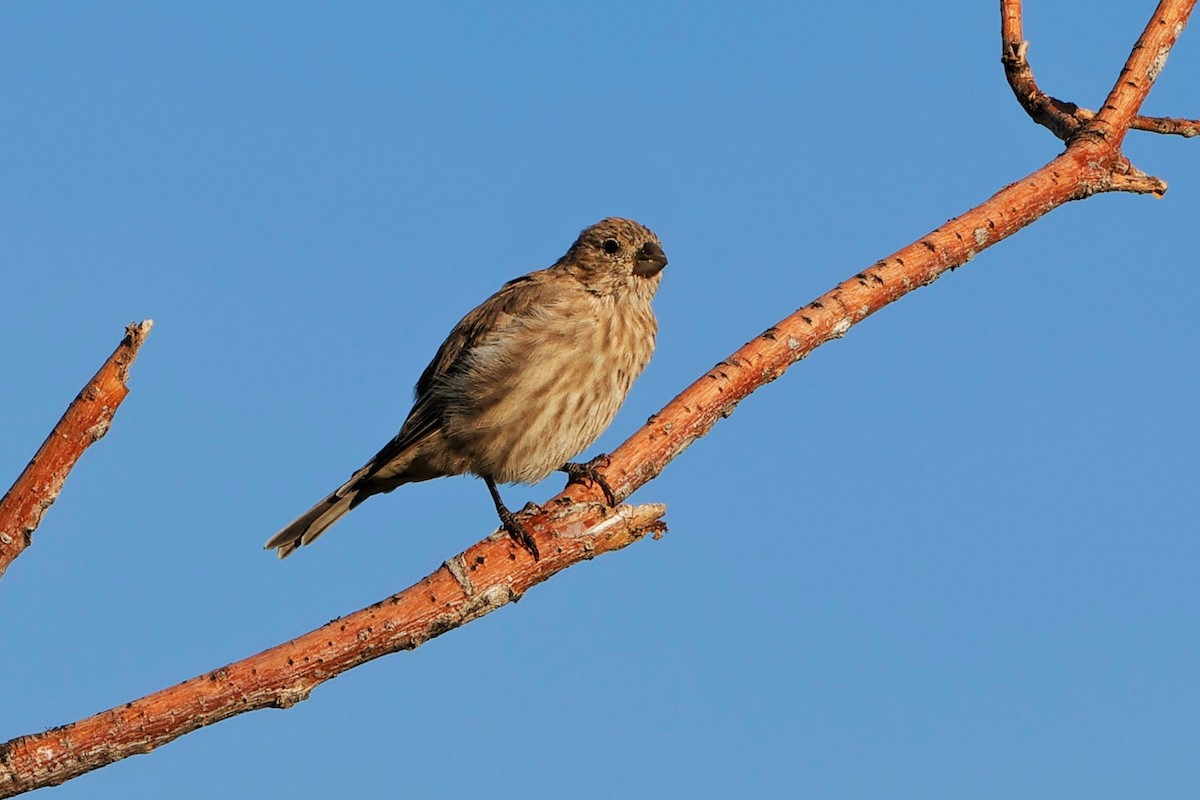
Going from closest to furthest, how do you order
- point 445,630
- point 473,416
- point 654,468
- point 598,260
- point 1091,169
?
point 445,630
point 654,468
point 1091,169
point 473,416
point 598,260

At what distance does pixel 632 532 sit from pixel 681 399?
0.87m

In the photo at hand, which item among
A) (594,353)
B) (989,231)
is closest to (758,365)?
(989,231)

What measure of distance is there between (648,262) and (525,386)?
4.42 feet

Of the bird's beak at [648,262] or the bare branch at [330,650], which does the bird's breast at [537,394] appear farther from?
the bare branch at [330,650]

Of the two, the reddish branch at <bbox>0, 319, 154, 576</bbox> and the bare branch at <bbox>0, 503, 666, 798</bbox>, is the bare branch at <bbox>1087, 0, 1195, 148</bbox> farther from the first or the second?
the reddish branch at <bbox>0, 319, 154, 576</bbox>

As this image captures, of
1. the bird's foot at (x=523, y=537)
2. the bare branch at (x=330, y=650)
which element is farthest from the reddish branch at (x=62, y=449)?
the bird's foot at (x=523, y=537)

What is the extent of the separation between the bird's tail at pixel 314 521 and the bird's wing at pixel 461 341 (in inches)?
8.5

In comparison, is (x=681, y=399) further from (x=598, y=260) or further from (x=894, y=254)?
(x=598, y=260)

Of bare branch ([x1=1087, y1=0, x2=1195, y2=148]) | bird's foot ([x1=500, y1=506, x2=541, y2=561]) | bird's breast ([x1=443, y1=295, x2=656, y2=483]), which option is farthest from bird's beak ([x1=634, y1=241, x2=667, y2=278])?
bird's foot ([x1=500, y1=506, x2=541, y2=561])

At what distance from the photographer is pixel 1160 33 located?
23.2 ft

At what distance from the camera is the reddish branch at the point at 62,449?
5.04 meters

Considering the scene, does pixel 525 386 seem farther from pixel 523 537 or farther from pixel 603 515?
pixel 523 537

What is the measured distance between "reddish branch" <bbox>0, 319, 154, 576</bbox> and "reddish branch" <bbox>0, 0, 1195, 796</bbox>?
0.77m

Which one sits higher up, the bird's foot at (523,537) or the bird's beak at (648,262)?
the bird's beak at (648,262)
